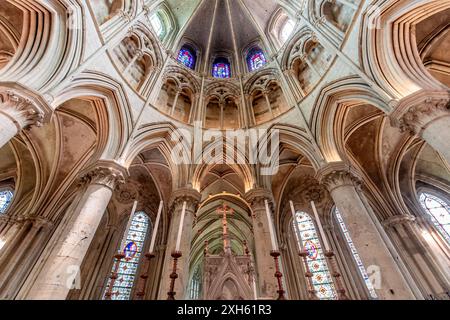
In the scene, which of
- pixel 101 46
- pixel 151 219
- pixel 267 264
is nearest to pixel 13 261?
pixel 151 219

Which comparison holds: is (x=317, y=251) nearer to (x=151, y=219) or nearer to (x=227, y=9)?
(x=151, y=219)

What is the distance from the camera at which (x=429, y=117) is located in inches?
204

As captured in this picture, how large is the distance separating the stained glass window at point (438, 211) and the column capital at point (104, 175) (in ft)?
43.9

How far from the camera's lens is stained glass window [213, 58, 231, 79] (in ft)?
48.3

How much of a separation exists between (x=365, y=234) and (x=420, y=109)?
3.24 metres

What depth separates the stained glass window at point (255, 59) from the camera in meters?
14.3

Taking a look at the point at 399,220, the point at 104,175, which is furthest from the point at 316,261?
the point at 104,175

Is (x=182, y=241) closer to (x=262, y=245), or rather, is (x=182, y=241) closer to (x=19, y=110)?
(x=262, y=245)

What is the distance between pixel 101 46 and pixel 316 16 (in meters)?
8.60

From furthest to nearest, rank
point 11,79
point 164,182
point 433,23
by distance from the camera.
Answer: point 164,182
point 433,23
point 11,79

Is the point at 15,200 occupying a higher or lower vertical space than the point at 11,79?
higher

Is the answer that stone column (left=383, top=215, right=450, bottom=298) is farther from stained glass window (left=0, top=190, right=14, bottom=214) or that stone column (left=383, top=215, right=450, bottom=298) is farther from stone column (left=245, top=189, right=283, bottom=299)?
stained glass window (left=0, top=190, right=14, bottom=214)

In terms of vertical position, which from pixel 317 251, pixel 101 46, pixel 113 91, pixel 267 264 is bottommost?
pixel 267 264

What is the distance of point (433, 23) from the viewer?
779 cm
